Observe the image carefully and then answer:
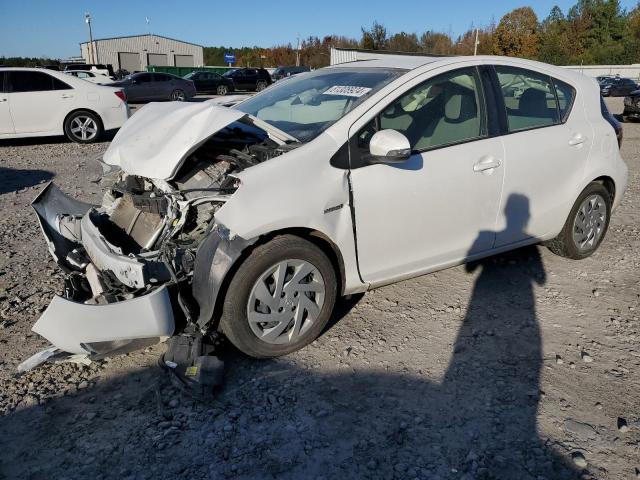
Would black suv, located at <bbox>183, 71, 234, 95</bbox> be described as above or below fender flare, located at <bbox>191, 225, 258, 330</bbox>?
above

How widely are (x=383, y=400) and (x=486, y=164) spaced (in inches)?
71.0

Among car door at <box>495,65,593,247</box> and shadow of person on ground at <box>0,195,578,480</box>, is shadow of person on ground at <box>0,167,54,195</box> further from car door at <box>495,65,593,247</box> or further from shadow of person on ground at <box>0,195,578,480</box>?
car door at <box>495,65,593,247</box>

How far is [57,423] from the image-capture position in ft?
8.86

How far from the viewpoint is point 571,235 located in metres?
4.50

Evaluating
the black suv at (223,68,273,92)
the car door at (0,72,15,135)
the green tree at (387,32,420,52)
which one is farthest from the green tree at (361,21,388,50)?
the car door at (0,72,15,135)

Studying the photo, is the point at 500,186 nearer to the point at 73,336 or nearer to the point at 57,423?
the point at 73,336

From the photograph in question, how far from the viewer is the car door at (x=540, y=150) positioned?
382 centimetres

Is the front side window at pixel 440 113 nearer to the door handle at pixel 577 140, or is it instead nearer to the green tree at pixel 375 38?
the door handle at pixel 577 140

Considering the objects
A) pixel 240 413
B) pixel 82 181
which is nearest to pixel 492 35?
pixel 82 181

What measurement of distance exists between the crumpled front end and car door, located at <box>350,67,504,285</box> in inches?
25.3

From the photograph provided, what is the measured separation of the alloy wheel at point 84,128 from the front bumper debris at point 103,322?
9274 millimetres

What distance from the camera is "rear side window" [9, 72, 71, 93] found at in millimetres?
10227

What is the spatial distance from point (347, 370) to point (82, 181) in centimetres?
603

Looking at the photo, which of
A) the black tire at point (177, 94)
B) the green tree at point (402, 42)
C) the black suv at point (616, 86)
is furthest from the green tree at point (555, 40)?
the black tire at point (177, 94)
